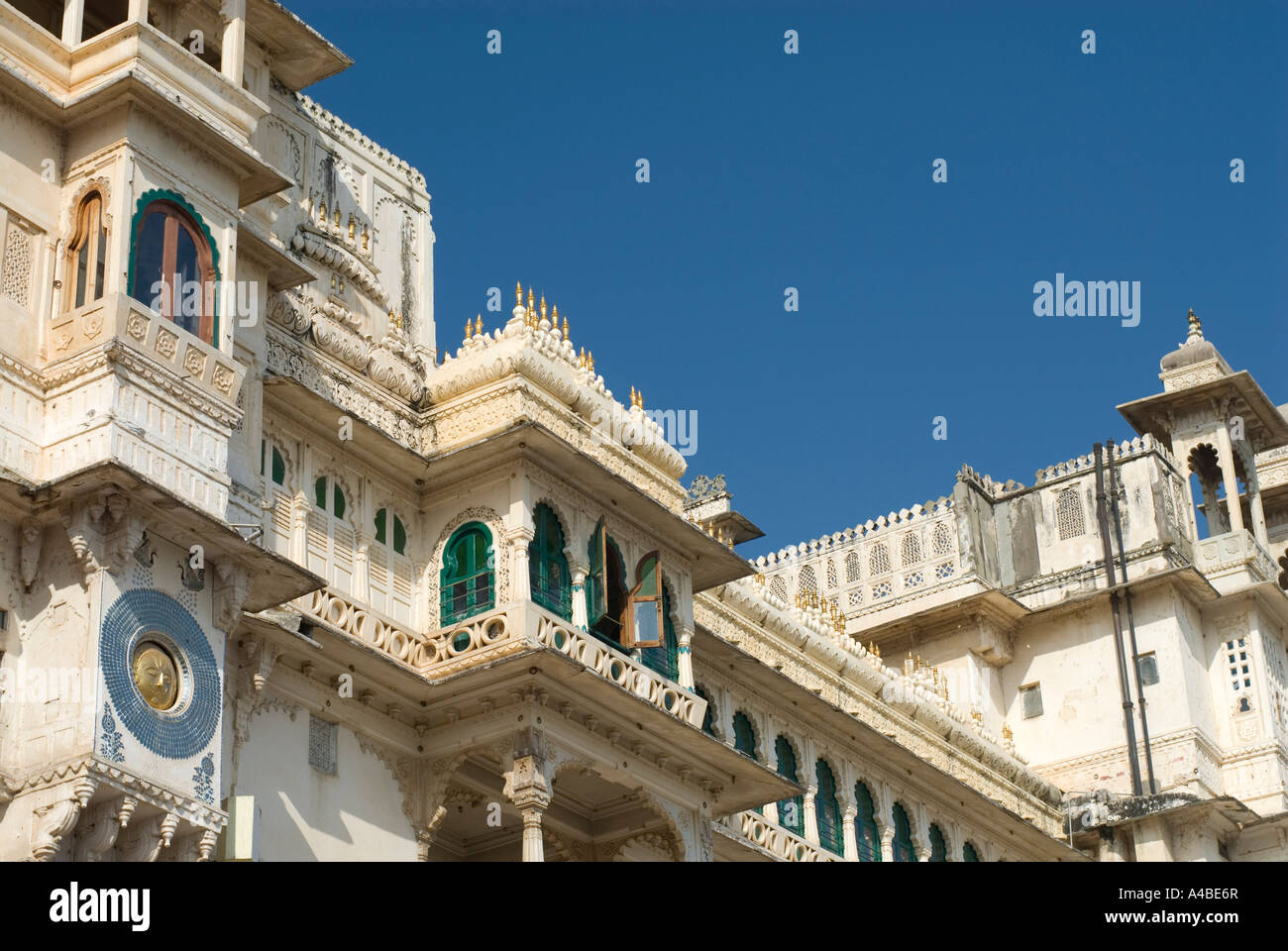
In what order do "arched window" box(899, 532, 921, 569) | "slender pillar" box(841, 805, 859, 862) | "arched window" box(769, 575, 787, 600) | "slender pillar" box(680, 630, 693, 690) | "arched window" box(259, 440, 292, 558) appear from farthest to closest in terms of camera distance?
"arched window" box(769, 575, 787, 600)
"arched window" box(899, 532, 921, 569)
"slender pillar" box(841, 805, 859, 862)
"slender pillar" box(680, 630, 693, 690)
"arched window" box(259, 440, 292, 558)

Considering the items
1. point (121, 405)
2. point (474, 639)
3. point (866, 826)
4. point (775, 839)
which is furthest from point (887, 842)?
point (121, 405)

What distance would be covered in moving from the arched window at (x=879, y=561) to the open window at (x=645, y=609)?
1660 cm

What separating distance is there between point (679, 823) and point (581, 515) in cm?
370

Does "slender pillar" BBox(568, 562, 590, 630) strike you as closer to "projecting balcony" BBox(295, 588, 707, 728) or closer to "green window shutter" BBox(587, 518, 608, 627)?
"green window shutter" BBox(587, 518, 608, 627)

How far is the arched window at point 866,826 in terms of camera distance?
Result: 33.1 m

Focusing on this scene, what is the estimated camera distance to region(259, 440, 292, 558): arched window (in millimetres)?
24203

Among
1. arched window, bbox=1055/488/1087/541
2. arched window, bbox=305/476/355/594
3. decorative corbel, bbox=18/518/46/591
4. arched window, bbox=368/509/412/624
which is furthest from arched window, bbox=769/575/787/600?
decorative corbel, bbox=18/518/46/591

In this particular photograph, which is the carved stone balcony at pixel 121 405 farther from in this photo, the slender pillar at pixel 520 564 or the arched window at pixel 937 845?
the arched window at pixel 937 845

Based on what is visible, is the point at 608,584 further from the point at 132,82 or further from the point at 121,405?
the point at 132,82

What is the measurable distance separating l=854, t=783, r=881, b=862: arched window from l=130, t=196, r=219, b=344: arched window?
14.4 m

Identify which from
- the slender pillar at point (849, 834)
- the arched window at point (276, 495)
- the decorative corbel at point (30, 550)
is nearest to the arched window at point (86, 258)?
the decorative corbel at point (30, 550)

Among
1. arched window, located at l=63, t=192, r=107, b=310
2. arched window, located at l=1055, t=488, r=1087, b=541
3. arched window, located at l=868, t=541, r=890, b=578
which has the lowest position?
arched window, located at l=63, t=192, r=107, b=310

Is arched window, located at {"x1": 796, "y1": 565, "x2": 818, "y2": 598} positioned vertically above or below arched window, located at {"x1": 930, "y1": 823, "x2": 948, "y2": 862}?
above

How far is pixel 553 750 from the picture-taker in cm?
2464
